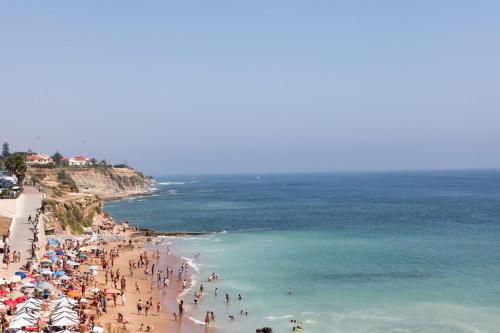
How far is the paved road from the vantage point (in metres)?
32.9

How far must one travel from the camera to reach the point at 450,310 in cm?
2950

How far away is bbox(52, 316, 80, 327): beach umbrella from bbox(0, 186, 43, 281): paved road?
30.0ft

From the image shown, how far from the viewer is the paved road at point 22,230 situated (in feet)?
108

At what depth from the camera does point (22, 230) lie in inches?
1667

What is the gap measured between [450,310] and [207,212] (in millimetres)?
65097

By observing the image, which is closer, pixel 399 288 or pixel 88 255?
pixel 399 288

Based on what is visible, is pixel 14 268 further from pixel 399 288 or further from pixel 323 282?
pixel 399 288

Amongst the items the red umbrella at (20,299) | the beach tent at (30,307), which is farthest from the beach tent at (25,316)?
the red umbrella at (20,299)

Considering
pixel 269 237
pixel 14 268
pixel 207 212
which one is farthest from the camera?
pixel 207 212

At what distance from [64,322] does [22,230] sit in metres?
23.0

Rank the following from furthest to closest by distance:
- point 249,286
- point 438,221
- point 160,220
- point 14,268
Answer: point 160,220
point 438,221
point 249,286
point 14,268

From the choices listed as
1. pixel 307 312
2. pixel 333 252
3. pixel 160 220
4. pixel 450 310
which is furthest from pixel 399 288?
pixel 160 220

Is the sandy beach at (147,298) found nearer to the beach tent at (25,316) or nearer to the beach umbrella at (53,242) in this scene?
the beach tent at (25,316)

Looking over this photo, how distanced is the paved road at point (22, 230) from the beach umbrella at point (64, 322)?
30.0 feet
